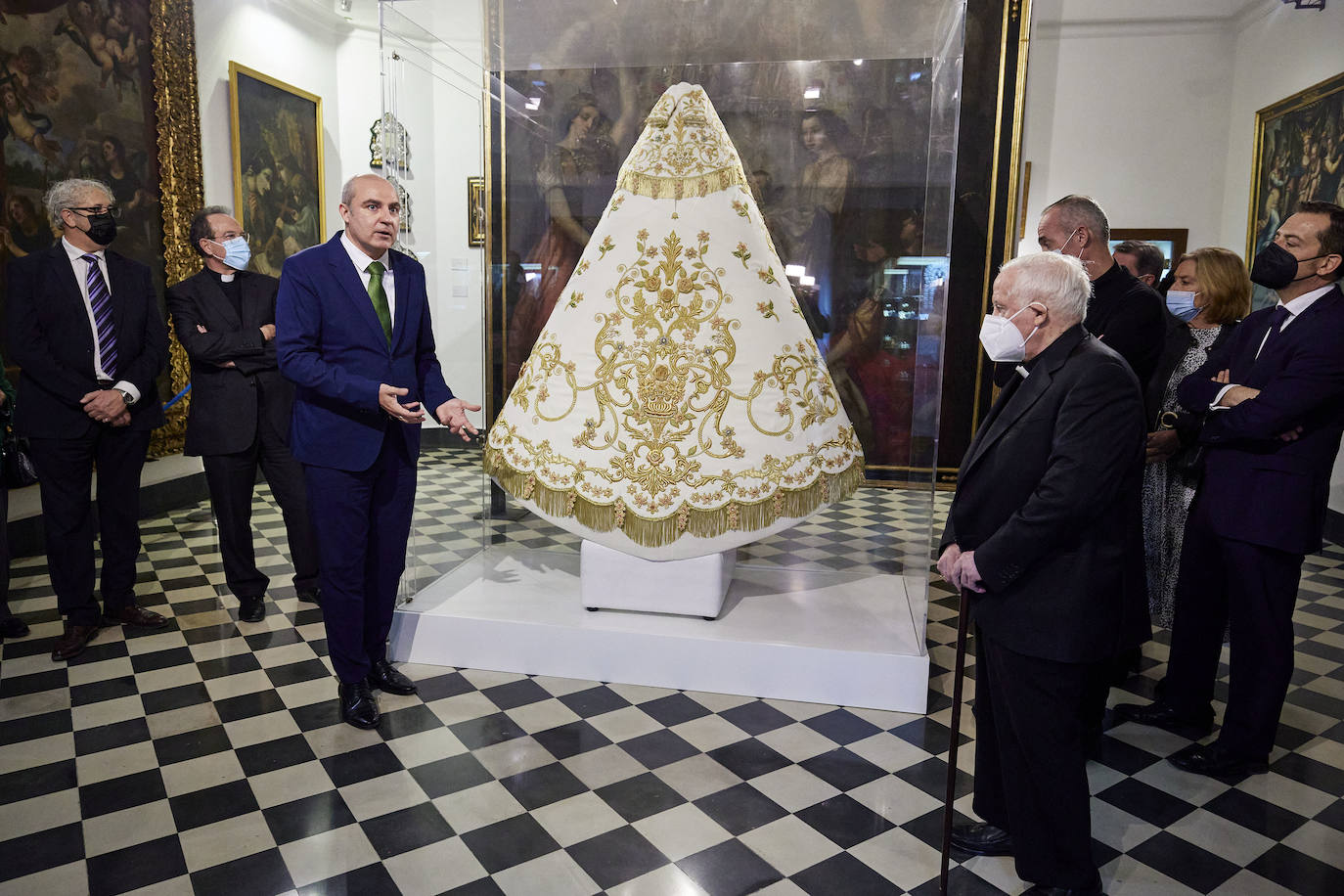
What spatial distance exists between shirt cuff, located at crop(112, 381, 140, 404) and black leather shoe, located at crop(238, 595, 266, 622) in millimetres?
1111

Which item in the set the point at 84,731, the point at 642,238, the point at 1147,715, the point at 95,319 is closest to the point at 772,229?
the point at 642,238

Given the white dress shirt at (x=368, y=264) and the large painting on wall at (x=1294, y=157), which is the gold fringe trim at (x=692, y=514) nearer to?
the white dress shirt at (x=368, y=264)

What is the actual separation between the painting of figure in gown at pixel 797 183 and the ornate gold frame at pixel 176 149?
141 inches

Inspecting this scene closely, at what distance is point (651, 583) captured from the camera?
382 centimetres

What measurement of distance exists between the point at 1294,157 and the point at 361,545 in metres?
7.70

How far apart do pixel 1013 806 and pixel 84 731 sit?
3.16 meters

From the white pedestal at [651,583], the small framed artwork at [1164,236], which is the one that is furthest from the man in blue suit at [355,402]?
the small framed artwork at [1164,236]

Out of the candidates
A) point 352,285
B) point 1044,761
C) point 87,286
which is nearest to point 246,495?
point 87,286

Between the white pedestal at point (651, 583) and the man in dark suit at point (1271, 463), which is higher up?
the man in dark suit at point (1271, 463)

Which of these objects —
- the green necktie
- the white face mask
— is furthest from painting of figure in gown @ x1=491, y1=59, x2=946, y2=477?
the white face mask

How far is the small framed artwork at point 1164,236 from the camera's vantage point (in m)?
8.49

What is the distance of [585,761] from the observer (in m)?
3.11

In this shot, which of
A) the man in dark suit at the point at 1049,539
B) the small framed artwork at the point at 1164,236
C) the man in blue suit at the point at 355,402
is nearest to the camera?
the man in dark suit at the point at 1049,539

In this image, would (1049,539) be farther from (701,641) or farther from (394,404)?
(394,404)
